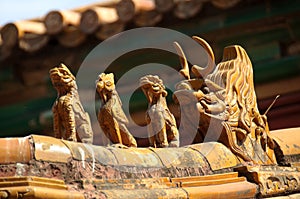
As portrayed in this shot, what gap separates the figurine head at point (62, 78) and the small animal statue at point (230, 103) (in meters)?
0.72

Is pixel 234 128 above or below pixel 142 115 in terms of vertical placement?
below

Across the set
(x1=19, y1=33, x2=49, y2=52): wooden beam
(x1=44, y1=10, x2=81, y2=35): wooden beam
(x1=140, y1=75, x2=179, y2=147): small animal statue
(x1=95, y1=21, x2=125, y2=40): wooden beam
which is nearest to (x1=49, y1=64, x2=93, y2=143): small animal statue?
(x1=140, y1=75, x2=179, y2=147): small animal statue

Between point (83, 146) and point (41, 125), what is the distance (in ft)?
12.5

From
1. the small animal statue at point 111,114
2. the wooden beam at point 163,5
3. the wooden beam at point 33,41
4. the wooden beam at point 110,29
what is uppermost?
the wooden beam at point 33,41

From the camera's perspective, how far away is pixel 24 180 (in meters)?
3.01

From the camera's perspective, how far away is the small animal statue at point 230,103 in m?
4.32

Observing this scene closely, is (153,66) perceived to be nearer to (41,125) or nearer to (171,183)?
(41,125)

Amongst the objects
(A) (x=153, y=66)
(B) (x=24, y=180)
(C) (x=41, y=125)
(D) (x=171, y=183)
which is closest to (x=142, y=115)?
(A) (x=153, y=66)

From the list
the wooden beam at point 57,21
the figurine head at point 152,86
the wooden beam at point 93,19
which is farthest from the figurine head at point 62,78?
the wooden beam at point 57,21

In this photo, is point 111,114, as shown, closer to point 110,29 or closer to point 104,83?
point 104,83

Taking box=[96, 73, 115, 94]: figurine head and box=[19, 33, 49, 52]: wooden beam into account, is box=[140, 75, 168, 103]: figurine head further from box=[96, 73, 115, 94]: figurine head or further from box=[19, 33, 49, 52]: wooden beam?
box=[19, 33, 49, 52]: wooden beam

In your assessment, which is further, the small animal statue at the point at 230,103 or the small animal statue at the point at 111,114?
the small animal statue at the point at 230,103

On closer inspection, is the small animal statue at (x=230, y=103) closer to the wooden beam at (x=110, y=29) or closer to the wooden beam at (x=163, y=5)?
the wooden beam at (x=163, y=5)

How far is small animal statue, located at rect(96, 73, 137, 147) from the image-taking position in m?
3.90
